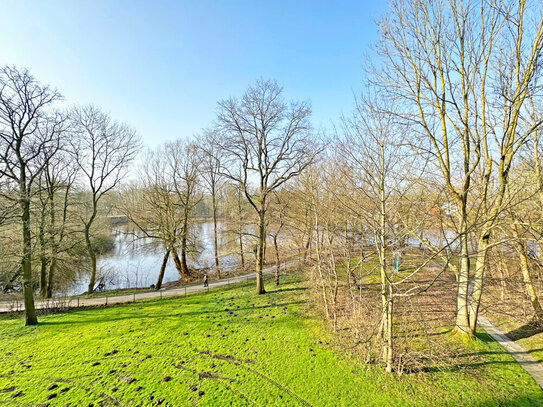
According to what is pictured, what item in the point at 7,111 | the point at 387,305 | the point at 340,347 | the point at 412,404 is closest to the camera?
the point at 412,404

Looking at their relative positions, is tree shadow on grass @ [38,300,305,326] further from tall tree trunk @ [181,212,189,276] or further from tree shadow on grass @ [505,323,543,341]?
tree shadow on grass @ [505,323,543,341]

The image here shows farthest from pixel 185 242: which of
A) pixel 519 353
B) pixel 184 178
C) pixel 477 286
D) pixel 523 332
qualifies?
pixel 523 332

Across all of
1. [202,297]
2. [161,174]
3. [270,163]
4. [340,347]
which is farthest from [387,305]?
[161,174]

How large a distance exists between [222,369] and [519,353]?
372 inches

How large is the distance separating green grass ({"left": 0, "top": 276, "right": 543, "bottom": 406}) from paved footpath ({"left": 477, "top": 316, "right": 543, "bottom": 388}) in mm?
314

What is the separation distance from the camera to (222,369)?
6.77 metres

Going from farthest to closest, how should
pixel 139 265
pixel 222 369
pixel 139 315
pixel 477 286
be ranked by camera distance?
pixel 139 265
pixel 139 315
pixel 477 286
pixel 222 369

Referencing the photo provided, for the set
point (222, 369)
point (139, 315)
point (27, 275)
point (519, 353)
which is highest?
point (27, 275)

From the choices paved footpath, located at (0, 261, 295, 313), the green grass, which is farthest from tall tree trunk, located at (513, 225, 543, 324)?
paved footpath, located at (0, 261, 295, 313)

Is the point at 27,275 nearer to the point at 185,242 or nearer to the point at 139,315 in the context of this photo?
the point at 139,315

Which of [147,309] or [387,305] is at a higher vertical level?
[387,305]

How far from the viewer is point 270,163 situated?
554 inches

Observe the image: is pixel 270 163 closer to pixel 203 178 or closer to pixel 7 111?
pixel 203 178

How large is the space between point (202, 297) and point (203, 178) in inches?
474
